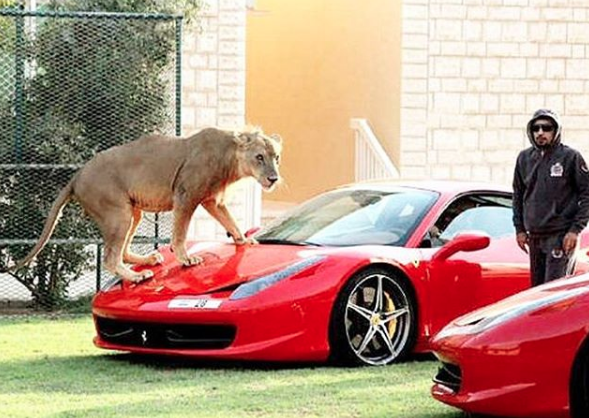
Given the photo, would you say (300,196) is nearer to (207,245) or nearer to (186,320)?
(207,245)

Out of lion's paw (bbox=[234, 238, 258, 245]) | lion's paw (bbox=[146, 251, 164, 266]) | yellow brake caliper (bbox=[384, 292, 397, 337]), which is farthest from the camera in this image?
lion's paw (bbox=[146, 251, 164, 266])

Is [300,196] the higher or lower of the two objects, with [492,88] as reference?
lower

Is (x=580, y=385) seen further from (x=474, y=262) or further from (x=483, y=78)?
(x=483, y=78)

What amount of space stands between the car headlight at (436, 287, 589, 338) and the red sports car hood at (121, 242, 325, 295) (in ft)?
8.06

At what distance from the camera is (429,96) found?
19531mm

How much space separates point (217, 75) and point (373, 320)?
7883 millimetres

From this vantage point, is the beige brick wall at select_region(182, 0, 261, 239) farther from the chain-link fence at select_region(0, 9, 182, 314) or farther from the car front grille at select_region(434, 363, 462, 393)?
the car front grille at select_region(434, 363, 462, 393)

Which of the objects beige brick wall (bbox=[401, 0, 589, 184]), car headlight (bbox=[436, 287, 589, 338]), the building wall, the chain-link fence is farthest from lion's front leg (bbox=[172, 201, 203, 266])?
the building wall

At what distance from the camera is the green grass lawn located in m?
8.76

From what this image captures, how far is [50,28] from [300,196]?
7.25 metres

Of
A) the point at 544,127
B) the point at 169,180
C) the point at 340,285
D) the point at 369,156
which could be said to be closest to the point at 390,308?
the point at 340,285

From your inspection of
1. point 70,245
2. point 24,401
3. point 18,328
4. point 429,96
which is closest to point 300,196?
point 429,96

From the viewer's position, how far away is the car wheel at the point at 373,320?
10523 mm

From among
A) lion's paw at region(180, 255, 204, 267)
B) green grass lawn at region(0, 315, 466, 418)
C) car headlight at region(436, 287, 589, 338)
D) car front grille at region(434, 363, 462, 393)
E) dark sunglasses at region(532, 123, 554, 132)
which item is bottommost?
green grass lawn at region(0, 315, 466, 418)
